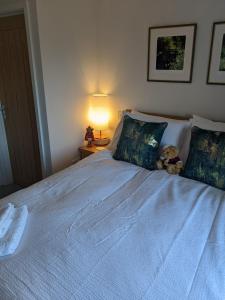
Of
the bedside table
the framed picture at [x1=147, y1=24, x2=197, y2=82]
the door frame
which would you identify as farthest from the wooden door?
the framed picture at [x1=147, y1=24, x2=197, y2=82]

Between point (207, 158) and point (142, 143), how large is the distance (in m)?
0.55

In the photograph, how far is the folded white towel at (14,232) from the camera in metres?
1.16

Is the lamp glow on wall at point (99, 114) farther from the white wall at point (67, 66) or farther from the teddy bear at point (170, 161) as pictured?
the teddy bear at point (170, 161)

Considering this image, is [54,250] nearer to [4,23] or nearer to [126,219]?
[126,219]

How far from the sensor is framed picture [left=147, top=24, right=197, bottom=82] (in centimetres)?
223

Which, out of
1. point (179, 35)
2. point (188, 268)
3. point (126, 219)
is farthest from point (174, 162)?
point (179, 35)

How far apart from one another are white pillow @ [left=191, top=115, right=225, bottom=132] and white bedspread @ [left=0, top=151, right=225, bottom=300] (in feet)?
1.64

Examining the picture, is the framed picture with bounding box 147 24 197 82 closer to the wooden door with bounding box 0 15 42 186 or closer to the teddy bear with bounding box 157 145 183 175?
the teddy bear with bounding box 157 145 183 175

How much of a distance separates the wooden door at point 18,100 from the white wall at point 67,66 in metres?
0.24

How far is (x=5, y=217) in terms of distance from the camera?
1334mm

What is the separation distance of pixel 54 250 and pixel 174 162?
1.24 m

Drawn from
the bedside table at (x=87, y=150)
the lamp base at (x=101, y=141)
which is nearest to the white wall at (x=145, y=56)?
the lamp base at (x=101, y=141)

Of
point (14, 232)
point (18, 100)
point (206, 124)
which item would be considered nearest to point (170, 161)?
point (206, 124)

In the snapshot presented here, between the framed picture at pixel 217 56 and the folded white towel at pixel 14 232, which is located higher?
the framed picture at pixel 217 56
